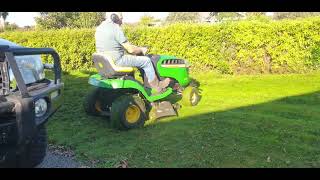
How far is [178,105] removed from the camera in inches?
313

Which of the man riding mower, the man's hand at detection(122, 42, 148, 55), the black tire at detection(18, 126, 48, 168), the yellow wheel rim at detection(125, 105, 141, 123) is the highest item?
the man's hand at detection(122, 42, 148, 55)

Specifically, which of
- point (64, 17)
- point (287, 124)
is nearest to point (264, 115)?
point (287, 124)

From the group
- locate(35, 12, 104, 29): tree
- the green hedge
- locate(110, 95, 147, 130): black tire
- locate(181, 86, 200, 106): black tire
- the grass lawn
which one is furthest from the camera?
locate(35, 12, 104, 29): tree

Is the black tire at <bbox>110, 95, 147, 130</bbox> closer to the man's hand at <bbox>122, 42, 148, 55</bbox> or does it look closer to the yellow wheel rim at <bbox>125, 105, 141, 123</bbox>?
the yellow wheel rim at <bbox>125, 105, 141, 123</bbox>

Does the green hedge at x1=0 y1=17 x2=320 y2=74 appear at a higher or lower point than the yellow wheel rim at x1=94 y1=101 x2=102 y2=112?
higher

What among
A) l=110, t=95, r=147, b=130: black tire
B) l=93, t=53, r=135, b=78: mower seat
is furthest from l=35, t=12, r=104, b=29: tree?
l=110, t=95, r=147, b=130: black tire

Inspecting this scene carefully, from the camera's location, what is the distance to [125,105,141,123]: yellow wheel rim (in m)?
6.58

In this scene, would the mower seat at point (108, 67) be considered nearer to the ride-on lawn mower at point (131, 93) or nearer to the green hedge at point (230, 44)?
the ride-on lawn mower at point (131, 93)

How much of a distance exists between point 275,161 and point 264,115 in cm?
231

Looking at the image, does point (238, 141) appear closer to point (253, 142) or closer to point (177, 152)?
point (253, 142)

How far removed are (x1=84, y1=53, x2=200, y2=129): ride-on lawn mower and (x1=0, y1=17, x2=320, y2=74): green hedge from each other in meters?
5.09

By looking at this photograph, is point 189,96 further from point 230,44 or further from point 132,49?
point 230,44

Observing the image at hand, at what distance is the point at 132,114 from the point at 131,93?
0.45 meters

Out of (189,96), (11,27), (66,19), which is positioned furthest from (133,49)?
(11,27)
